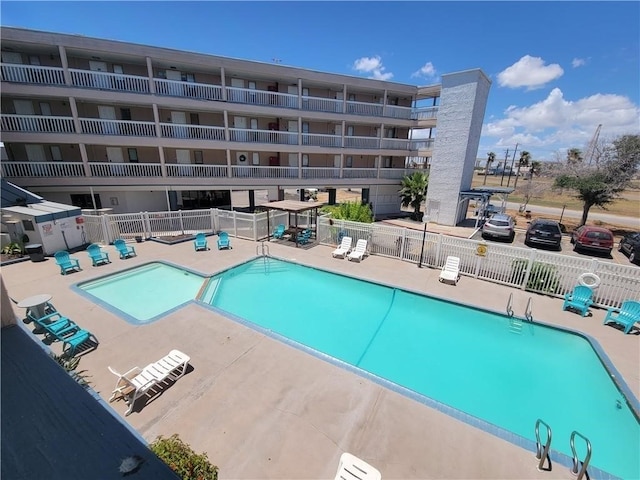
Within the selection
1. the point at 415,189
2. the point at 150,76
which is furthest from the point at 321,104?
the point at 150,76

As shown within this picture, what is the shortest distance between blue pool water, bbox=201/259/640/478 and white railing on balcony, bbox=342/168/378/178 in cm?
1578

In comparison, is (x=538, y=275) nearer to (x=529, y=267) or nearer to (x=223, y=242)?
(x=529, y=267)

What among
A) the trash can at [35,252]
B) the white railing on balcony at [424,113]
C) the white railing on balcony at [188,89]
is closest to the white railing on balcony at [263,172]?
the white railing on balcony at [188,89]

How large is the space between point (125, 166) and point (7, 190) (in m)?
6.00

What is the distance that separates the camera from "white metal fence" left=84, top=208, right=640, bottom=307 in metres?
9.66

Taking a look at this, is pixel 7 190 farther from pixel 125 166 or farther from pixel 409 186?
pixel 409 186

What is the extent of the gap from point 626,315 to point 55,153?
3059cm

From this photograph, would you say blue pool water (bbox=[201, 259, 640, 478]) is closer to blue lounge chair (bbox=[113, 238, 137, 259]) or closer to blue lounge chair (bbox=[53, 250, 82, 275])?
blue lounge chair (bbox=[113, 238, 137, 259])

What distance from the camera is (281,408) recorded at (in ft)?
18.0

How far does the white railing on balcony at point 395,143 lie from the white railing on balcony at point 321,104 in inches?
212

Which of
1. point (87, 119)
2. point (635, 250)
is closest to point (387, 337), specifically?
point (635, 250)

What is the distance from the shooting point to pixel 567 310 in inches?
383

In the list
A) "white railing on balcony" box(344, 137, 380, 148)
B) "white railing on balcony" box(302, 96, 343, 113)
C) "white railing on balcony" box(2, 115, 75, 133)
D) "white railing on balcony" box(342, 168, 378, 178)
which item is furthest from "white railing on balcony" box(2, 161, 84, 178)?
"white railing on balcony" box(344, 137, 380, 148)

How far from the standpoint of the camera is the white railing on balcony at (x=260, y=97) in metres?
21.0
